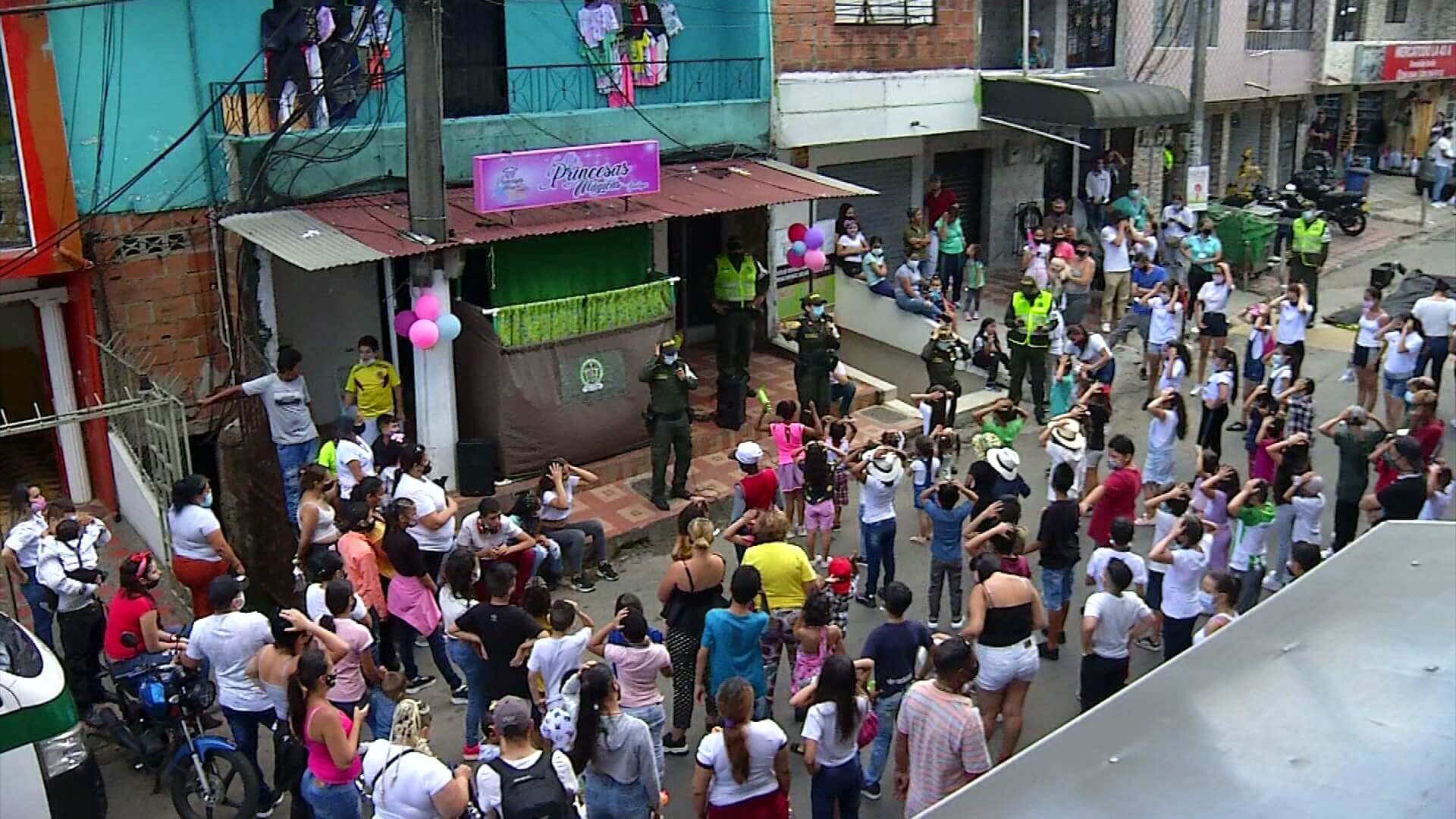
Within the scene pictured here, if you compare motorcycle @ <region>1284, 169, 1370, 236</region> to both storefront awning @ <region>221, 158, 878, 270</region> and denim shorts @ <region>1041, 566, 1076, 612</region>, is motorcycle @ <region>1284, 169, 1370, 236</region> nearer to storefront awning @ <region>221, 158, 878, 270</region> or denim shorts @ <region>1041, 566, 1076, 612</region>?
storefront awning @ <region>221, 158, 878, 270</region>

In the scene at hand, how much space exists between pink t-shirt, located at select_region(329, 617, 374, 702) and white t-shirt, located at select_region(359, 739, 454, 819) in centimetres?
156

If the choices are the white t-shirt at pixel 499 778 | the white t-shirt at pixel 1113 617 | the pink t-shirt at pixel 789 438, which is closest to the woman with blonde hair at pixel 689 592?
the white t-shirt at pixel 499 778

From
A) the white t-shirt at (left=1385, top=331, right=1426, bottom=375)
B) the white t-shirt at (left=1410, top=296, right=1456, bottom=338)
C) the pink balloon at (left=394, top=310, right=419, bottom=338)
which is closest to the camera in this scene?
the pink balloon at (left=394, top=310, right=419, bottom=338)

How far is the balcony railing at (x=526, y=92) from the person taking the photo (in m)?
12.0

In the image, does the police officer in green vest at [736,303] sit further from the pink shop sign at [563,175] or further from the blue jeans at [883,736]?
the blue jeans at [883,736]

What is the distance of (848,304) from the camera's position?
1767 cm

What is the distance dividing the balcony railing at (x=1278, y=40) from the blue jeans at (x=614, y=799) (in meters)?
22.8

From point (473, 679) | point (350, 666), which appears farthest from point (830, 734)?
point (350, 666)

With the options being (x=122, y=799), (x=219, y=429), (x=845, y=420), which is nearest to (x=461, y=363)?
(x=219, y=429)

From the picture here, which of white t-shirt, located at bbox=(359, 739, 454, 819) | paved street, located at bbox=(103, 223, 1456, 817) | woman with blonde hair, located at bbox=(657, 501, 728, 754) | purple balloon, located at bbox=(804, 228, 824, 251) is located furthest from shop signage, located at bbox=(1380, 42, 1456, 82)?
white t-shirt, located at bbox=(359, 739, 454, 819)

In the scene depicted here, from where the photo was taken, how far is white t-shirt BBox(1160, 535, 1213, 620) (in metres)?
8.26

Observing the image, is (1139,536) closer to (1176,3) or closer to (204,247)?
(204,247)

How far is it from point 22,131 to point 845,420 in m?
7.30

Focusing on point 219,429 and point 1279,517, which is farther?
point 219,429
